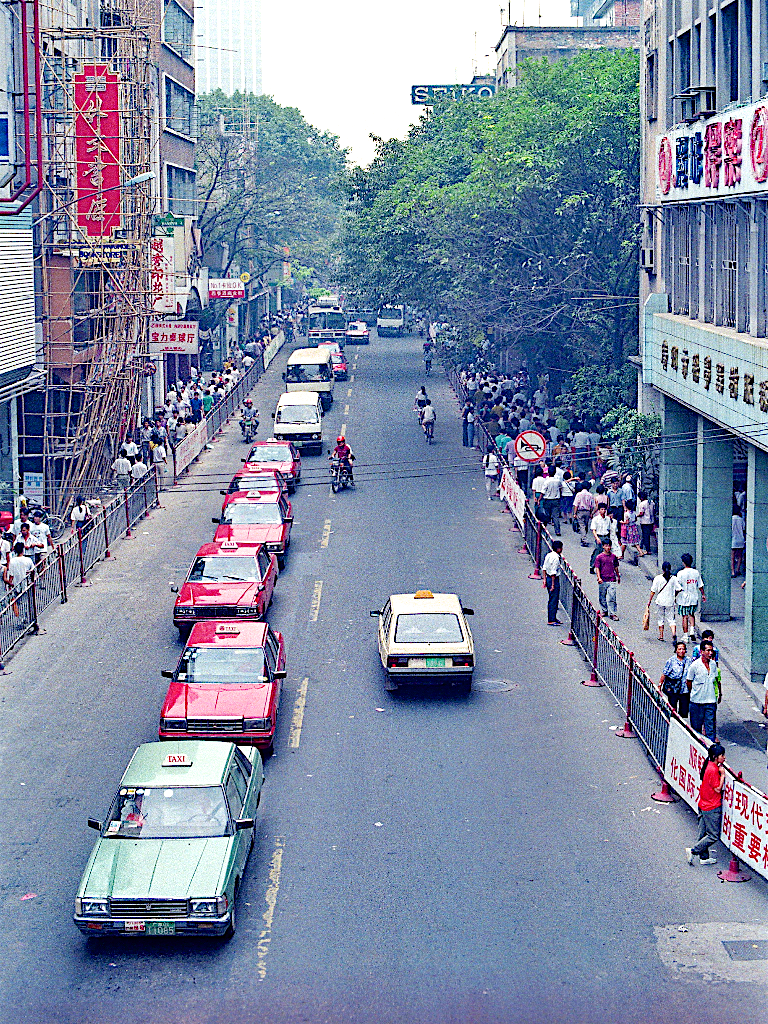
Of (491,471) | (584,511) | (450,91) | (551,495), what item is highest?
(450,91)

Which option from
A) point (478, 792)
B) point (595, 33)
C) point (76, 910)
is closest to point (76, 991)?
point (76, 910)

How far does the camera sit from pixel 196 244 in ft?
238

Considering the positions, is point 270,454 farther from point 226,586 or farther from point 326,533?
point 226,586

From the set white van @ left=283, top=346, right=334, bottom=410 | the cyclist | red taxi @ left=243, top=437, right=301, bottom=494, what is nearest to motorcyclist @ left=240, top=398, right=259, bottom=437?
the cyclist

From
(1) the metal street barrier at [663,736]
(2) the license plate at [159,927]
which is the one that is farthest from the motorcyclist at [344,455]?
(2) the license plate at [159,927]

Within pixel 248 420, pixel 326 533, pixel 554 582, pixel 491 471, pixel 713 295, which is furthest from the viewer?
pixel 248 420

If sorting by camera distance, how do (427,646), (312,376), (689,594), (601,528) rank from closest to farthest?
(427,646) → (689,594) → (601,528) → (312,376)

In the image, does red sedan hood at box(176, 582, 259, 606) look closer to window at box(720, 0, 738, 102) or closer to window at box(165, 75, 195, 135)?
window at box(720, 0, 738, 102)

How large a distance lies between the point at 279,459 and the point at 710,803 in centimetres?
2792

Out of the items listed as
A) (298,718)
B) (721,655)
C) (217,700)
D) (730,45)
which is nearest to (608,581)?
(721,655)

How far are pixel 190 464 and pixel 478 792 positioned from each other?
29.6 meters

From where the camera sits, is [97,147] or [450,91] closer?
[97,147]

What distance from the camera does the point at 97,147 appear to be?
3962cm

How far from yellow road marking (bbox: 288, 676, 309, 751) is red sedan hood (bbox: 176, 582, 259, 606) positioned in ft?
9.08
